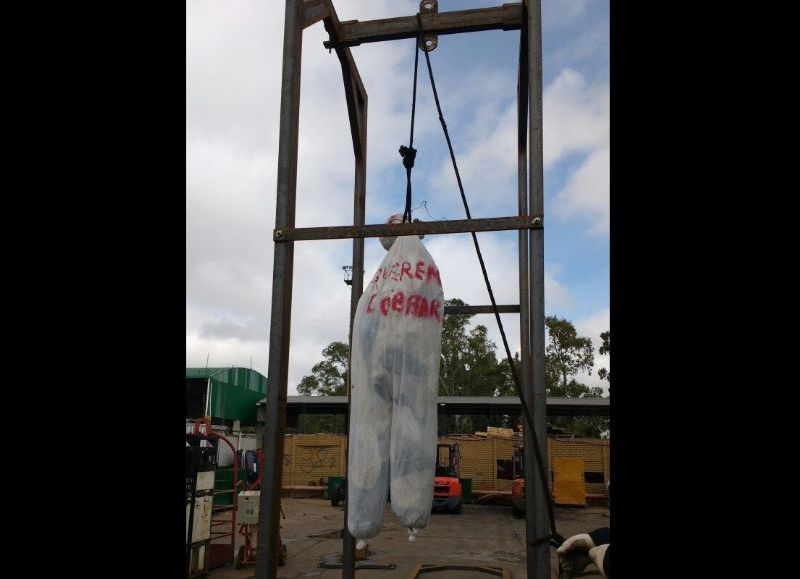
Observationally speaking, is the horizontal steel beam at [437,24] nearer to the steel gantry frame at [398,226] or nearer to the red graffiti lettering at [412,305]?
the steel gantry frame at [398,226]

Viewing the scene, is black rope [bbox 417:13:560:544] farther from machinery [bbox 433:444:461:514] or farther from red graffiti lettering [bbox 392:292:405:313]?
machinery [bbox 433:444:461:514]

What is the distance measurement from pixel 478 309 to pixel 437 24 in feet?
5.94

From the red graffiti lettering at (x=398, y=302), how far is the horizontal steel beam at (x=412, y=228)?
28 cm

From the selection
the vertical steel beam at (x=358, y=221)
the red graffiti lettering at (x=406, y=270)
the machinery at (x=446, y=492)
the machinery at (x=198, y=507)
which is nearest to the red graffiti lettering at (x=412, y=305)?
the red graffiti lettering at (x=406, y=270)

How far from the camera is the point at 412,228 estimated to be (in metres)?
2.86

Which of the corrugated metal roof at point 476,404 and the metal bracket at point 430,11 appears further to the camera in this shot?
the corrugated metal roof at point 476,404

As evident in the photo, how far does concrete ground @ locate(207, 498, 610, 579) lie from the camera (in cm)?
915

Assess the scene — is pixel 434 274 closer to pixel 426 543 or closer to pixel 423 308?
pixel 423 308

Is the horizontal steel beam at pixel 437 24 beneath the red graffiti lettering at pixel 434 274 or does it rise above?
above

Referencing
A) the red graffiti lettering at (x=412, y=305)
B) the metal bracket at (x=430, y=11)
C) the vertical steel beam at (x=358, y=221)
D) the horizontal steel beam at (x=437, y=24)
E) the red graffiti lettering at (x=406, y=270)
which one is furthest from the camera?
the vertical steel beam at (x=358, y=221)

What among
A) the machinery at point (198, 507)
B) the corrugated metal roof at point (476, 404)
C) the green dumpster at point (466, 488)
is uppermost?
the corrugated metal roof at point (476, 404)

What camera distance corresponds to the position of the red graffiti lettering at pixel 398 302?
9.43ft
